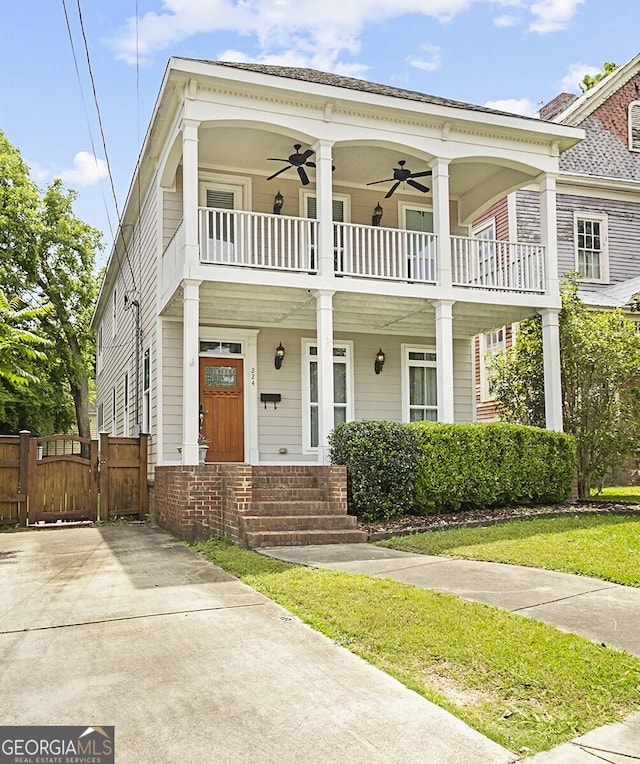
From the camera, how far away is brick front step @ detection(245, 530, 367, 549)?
831cm

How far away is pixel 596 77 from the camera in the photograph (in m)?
28.2

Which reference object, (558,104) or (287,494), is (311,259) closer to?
(287,494)

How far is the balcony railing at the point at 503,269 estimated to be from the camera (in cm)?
1293

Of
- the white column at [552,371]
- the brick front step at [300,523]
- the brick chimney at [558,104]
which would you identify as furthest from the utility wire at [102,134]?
the brick chimney at [558,104]

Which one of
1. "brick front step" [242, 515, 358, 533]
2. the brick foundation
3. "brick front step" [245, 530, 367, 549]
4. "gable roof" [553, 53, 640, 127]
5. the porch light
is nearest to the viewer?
"brick front step" [245, 530, 367, 549]

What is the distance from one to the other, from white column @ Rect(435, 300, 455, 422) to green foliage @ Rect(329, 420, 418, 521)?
4.91ft

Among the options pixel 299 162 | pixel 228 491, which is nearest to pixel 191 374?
pixel 228 491

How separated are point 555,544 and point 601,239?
14.6 m

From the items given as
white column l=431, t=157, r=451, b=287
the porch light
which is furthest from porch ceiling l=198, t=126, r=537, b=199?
the porch light

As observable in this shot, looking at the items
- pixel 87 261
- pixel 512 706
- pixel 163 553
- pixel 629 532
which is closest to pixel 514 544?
pixel 629 532

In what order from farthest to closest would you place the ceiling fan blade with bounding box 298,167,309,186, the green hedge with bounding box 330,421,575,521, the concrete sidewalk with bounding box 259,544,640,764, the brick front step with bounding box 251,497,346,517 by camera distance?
the ceiling fan blade with bounding box 298,167,309,186 < the green hedge with bounding box 330,421,575,521 < the brick front step with bounding box 251,497,346,517 < the concrete sidewalk with bounding box 259,544,640,764

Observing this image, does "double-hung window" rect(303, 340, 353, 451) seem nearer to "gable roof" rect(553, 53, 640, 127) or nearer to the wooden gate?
the wooden gate

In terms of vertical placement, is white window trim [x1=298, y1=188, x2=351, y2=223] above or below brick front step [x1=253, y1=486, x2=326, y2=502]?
above

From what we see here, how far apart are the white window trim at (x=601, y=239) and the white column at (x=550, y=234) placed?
7.31 metres
